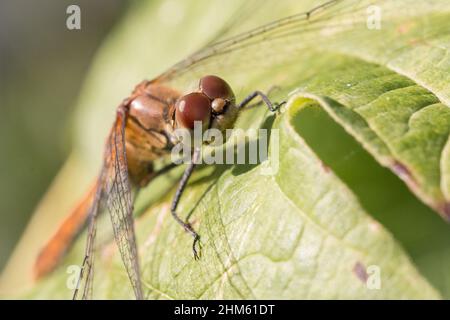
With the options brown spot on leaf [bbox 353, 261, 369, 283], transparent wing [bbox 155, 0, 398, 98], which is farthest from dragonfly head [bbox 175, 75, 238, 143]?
brown spot on leaf [bbox 353, 261, 369, 283]

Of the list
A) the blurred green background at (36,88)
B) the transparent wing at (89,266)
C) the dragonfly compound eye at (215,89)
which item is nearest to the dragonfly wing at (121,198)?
the transparent wing at (89,266)

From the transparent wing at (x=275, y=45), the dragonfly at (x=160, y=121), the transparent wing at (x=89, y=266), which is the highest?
the transparent wing at (x=275, y=45)

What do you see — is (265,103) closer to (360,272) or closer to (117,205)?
(117,205)

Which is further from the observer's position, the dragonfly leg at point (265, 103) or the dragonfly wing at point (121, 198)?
the dragonfly wing at point (121, 198)

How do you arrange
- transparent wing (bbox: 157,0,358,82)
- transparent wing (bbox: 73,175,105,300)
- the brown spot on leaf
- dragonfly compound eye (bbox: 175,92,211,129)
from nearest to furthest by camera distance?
the brown spot on leaf → dragonfly compound eye (bbox: 175,92,211,129) → transparent wing (bbox: 73,175,105,300) → transparent wing (bbox: 157,0,358,82)

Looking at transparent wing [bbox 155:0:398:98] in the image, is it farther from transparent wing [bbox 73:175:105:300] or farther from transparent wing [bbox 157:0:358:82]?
transparent wing [bbox 73:175:105:300]

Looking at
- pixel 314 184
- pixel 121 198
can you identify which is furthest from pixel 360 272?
pixel 121 198

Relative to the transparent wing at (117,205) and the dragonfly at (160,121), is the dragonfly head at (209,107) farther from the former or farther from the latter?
the transparent wing at (117,205)
